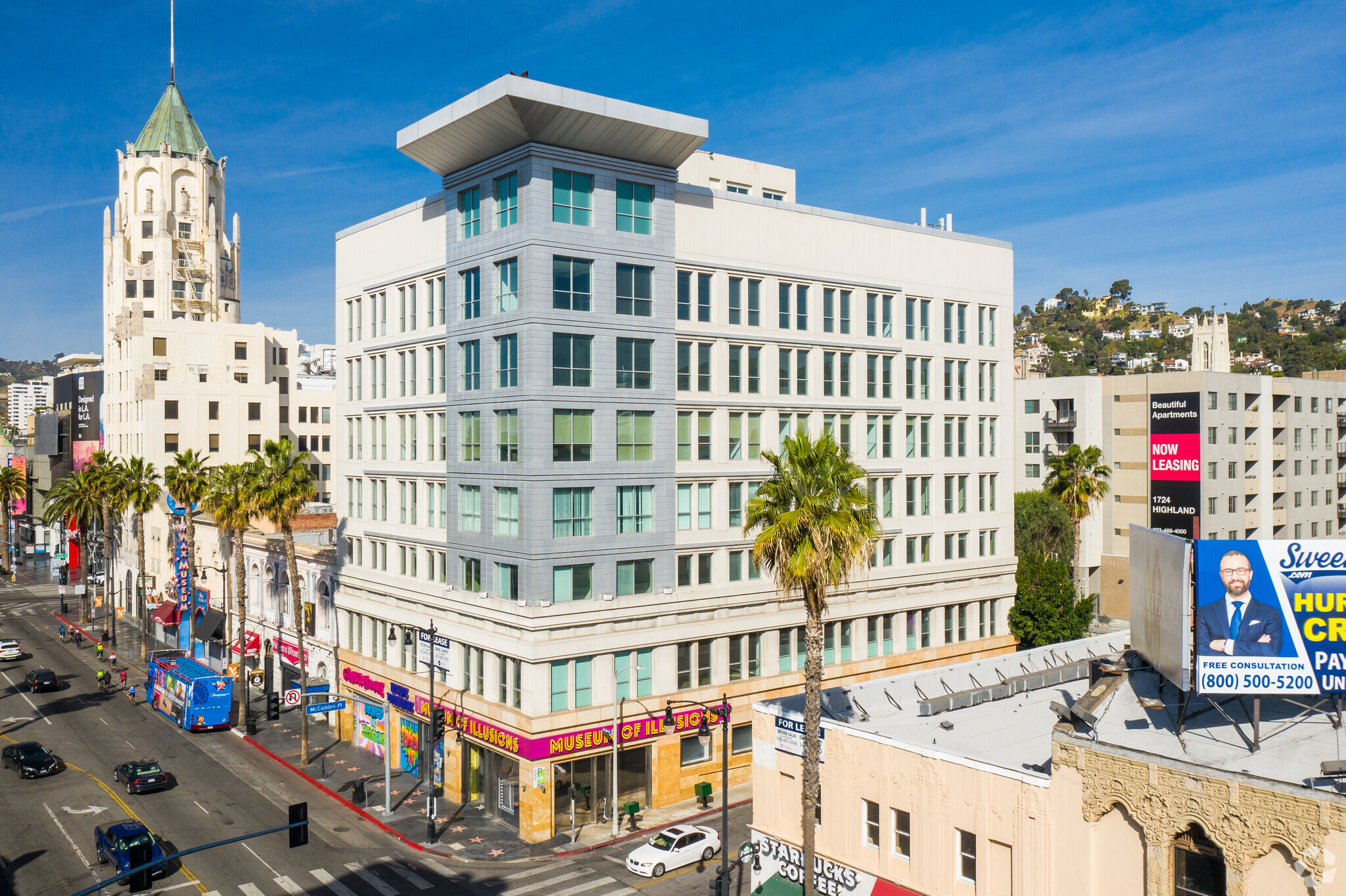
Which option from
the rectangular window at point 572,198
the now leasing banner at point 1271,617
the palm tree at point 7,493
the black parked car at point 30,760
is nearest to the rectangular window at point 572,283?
the rectangular window at point 572,198

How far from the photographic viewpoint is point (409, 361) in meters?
53.3

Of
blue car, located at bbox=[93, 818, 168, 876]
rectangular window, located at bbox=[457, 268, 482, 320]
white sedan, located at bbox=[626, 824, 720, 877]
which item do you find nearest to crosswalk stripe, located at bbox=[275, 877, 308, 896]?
blue car, located at bbox=[93, 818, 168, 876]

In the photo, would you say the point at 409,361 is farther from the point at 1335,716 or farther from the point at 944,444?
the point at 1335,716

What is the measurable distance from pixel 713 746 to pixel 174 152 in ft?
350

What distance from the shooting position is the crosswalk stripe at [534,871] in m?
38.3

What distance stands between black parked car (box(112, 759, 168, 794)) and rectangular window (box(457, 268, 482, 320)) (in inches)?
1058

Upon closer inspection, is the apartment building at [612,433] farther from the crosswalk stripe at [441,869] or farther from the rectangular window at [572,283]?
the crosswalk stripe at [441,869]

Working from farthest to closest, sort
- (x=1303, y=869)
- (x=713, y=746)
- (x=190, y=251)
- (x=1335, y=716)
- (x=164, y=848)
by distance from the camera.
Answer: (x=190, y=251) < (x=713, y=746) < (x=164, y=848) < (x=1335, y=716) < (x=1303, y=869)

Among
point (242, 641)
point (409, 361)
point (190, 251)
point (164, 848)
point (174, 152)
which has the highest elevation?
point (174, 152)

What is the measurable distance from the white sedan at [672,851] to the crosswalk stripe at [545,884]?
77.6 inches

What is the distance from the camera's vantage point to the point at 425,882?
123ft

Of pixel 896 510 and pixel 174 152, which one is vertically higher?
pixel 174 152

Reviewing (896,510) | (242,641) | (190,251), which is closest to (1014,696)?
(896,510)

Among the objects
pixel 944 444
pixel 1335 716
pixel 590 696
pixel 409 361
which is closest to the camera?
pixel 1335 716
